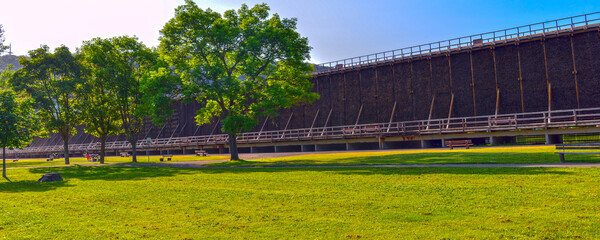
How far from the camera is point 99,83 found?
42719 mm

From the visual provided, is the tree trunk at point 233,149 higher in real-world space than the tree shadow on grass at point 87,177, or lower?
higher

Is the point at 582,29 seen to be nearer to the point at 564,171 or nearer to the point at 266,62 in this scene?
the point at 266,62

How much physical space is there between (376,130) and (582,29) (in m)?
22.2

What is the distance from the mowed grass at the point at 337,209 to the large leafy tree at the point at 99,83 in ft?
93.5

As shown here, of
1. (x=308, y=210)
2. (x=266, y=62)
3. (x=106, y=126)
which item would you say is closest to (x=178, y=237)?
(x=308, y=210)

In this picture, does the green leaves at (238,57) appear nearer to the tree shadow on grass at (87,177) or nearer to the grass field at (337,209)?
the tree shadow on grass at (87,177)

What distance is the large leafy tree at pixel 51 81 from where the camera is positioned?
135 ft

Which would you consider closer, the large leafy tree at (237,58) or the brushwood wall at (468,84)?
the large leafy tree at (237,58)

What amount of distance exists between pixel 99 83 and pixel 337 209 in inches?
1569

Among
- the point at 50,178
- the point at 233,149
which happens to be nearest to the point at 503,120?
the point at 233,149

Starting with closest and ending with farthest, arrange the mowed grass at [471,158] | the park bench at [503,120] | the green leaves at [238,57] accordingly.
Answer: the mowed grass at [471,158] → the green leaves at [238,57] → the park bench at [503,120]

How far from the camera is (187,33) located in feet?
108

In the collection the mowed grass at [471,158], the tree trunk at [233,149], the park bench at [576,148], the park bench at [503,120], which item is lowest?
the mowed grass at [471,158]

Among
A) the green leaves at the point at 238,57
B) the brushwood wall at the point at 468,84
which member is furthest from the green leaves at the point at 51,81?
the brushwood wall at the point at 468,84
